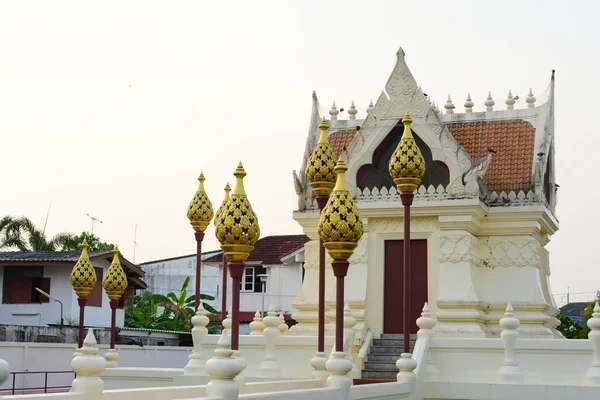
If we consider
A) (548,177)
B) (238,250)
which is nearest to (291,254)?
(548,177)

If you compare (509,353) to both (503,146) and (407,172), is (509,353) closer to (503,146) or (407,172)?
(407,172)

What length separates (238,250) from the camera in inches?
488

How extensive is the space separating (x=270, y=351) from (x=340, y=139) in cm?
652

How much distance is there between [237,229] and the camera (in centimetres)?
1229

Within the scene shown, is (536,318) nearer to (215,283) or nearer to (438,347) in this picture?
(438,347)

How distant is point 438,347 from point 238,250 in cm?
649

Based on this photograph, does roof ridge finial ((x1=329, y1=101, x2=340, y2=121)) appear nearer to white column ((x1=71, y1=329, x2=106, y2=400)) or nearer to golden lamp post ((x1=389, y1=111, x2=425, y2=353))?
golden lamp post ((x1=389, y1=111, x2=425, y2=353))


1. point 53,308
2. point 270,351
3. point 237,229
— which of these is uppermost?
point 237,229

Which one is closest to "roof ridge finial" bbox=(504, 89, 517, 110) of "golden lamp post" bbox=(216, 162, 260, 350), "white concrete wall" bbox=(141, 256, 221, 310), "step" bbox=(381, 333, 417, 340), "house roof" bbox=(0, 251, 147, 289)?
"step" bbox=(381, 333, 417, 340)

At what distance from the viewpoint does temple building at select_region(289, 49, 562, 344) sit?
20.2m

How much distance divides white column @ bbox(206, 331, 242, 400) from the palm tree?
4182cm

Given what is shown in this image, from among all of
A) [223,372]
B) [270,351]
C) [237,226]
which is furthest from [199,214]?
[223,372]

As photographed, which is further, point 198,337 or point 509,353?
point 198,337

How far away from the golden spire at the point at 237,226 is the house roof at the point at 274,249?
3595 cm
